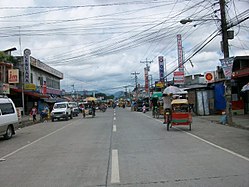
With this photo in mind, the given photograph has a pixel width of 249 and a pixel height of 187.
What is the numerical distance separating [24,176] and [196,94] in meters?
28.0

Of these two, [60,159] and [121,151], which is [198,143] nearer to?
[121,151]

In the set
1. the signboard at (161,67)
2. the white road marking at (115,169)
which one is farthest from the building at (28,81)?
the white road marking at (115,169)

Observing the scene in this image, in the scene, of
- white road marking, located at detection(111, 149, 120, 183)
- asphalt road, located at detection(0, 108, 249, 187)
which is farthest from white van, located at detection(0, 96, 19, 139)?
white road marking, located at detection(111, 149, 120, 183)

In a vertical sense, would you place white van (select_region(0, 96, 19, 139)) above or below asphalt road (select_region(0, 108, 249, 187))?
above

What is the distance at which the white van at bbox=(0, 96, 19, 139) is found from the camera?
56.5ft

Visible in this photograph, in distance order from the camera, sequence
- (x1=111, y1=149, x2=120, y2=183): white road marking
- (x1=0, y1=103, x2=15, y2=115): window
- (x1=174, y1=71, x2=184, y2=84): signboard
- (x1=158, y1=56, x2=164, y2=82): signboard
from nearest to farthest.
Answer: (x1=111, y1=149, x2=120, y2=183): white road marking → (x1=0, y1=103, x2=15, y2=115): window → (x1=174, y1=71, x2=184, y2=84): signboard → (x1=158, y1=56, x2=164, y2=82): signboard

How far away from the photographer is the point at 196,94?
3425cm

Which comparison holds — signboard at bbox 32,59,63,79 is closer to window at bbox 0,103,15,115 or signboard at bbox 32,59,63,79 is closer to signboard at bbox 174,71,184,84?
signboard at bbox 174,71,184,84

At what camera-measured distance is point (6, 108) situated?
59.5ft

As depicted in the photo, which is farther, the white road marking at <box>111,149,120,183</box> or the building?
the building

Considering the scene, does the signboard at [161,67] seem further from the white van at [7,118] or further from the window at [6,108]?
the window at [6,108]

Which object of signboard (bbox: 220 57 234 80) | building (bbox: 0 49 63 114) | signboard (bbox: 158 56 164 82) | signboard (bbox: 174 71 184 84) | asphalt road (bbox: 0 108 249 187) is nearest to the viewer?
asphalt road (bbox: 0 108 249 187)

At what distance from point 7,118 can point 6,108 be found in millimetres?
640

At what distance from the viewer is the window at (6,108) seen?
17584mm
